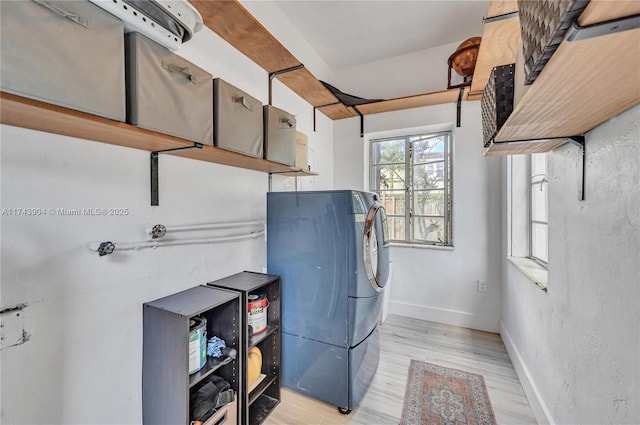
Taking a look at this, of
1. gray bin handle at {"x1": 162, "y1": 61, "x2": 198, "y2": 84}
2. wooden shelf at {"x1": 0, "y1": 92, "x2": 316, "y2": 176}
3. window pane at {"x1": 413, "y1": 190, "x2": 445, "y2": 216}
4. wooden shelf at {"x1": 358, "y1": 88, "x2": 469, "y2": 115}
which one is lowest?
window pane at {"x1": 413, "y1": 190, "x2": 445, "y2": 216}

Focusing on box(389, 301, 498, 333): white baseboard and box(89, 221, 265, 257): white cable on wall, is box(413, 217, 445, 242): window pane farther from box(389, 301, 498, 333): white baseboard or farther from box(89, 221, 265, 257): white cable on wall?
box(89, 221, 265, 257): white cable on wall

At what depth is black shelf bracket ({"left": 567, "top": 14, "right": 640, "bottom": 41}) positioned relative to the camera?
1.34ft

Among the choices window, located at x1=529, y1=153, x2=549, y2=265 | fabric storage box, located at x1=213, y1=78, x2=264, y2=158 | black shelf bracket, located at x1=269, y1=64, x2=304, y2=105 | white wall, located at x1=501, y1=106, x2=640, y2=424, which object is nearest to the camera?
white wall, located at x1=501, y1=106, x2=640, y2=424

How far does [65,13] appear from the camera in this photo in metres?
0.72

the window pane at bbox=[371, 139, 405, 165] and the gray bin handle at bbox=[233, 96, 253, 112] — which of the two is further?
the window pane at bbox=[371, 139, 405, 165]

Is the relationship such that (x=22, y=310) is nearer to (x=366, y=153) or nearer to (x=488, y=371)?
(x=488, y=371)

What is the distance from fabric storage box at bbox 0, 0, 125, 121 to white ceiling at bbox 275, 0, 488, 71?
1981mm

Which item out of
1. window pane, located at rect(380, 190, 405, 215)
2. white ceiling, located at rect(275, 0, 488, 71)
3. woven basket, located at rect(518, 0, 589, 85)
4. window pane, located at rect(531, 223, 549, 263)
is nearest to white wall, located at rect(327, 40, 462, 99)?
white ceiling, located at rect(275, 0, 488, 71)

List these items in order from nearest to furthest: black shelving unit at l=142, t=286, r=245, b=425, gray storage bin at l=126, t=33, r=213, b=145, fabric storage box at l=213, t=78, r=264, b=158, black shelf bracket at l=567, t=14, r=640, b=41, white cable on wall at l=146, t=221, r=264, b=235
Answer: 1. black shelf bracket at l=567, t=14, r=640, b=41
2. gray storage bin at l=126, t=33, r=213, b=145
3. black shelving unit at l=142, t=286, r=245, b=425
4. fabric storage box at l=213, t=78, r=264, b=158
5. white cable on wall at l=146, t=221, r=264, b=235

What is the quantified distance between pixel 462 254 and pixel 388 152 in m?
1.48

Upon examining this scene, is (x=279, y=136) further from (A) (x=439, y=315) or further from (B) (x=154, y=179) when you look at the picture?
(A) (x=439, y=315)

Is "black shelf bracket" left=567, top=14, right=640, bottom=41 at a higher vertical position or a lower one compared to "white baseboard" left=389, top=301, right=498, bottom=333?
higher

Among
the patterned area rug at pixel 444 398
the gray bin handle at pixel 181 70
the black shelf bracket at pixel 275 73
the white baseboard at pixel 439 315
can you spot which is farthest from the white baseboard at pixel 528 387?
the black shelf bracket at pixel 275 73

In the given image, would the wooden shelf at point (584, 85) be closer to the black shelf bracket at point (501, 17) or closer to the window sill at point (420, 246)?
the black shelf bracket at point (501, 17)
